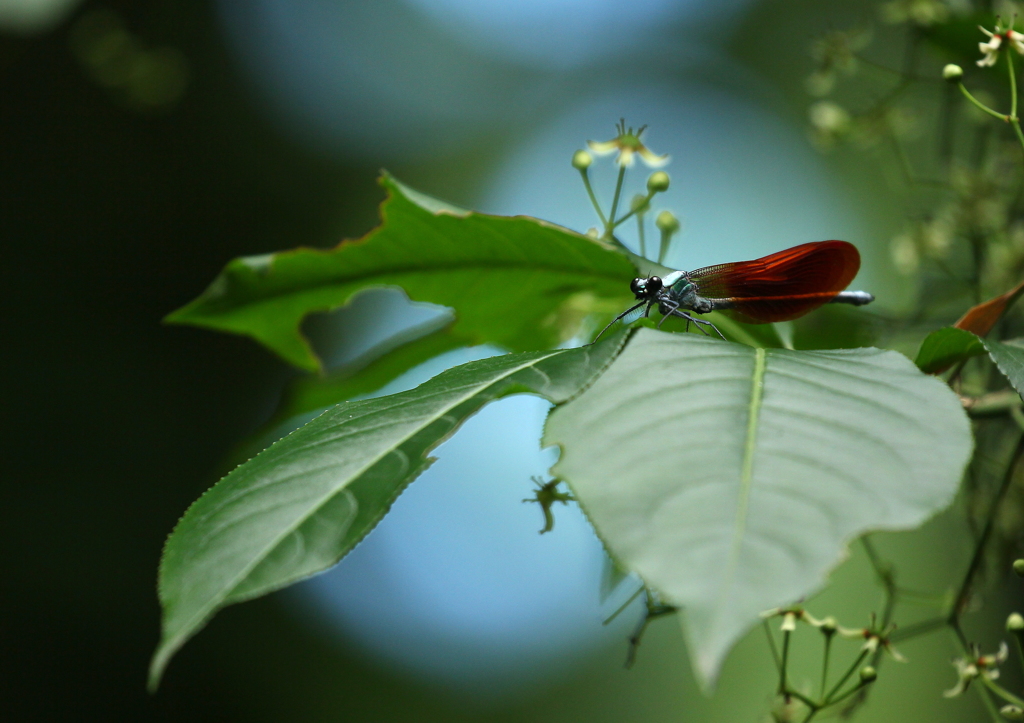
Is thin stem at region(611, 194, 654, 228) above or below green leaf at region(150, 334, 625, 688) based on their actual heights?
above

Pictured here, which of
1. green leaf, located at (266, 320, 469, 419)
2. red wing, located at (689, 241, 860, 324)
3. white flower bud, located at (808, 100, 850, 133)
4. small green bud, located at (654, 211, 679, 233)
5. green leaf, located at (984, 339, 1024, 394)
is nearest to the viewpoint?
green leaf, located at (984, 339, 1024, 394)

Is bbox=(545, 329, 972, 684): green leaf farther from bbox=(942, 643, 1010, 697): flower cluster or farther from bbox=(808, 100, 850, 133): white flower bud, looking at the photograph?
bbox=(808, 100, 850, 133): white flower bud

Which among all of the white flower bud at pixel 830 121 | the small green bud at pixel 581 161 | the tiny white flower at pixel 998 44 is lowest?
the small green bud at pixel 581 161

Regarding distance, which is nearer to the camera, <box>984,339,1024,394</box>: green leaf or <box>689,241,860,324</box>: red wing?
<box>984,339,1024,394</box>: green leaf

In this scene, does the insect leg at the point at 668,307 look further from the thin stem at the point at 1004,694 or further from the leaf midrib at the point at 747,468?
the thin stem at the point at 1004,694

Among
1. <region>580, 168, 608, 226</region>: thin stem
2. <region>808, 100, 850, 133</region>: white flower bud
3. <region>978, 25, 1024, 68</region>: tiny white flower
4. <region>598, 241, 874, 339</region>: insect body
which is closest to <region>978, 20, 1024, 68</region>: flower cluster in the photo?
<region>978, 25, 1024, 68</region>: tiny white flower

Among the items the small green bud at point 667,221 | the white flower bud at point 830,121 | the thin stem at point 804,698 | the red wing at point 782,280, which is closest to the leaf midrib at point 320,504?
the red wing at point 782,280

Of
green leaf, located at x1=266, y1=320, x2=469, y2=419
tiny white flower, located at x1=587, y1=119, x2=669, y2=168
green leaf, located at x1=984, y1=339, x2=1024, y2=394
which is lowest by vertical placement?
green leaf, located at x1=984, y1=339, x2=1024, y2=394
